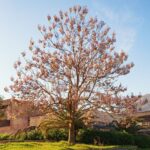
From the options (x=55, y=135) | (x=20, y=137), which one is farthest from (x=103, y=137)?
(x=20, y=137)

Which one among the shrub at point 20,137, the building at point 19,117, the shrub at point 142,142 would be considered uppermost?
the building at point 19,117

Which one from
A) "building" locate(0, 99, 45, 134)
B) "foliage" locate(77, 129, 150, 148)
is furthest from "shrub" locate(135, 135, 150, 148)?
"building" locate(0, 99, 45, 134)

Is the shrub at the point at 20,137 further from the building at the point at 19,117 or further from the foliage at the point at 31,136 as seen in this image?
the building at the point at 19,117

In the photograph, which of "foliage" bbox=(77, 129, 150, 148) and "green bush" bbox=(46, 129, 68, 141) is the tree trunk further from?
"green bush" bbox=(46, 129, 68, 141)

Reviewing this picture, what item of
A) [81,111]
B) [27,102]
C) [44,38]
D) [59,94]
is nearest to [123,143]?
[81,111]

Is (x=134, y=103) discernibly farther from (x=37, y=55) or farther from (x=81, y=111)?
(x=37, y=55)

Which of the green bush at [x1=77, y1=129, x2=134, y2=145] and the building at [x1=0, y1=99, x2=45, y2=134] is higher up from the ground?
the building at [x1=0, y1=99, x2=45, y2=134]

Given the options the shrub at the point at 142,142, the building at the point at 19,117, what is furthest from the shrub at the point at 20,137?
the shrub at the point at 142,142

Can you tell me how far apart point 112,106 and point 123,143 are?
3808 millimetres

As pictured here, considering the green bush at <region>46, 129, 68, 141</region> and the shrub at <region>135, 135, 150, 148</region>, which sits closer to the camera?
the shrub at <region>135, 135, 150, 148</region>

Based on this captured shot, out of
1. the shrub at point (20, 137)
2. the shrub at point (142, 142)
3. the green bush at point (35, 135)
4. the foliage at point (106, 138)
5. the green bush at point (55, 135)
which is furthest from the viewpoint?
the shrub at point (20, 137)

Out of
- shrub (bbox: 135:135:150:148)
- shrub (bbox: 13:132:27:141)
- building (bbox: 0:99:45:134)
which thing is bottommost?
shrub (bbox: 135:135:150:148)

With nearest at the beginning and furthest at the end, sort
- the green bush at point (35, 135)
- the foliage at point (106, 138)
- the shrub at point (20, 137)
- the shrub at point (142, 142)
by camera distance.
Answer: the foliage at point (106, 138)
the shrub at point (142, 142)
the green bush at point (35, 135)
the shrub at point (20, 137)

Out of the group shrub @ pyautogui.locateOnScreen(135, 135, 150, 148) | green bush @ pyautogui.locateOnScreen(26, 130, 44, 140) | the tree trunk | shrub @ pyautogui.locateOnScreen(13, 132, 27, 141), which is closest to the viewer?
the tree trunk
